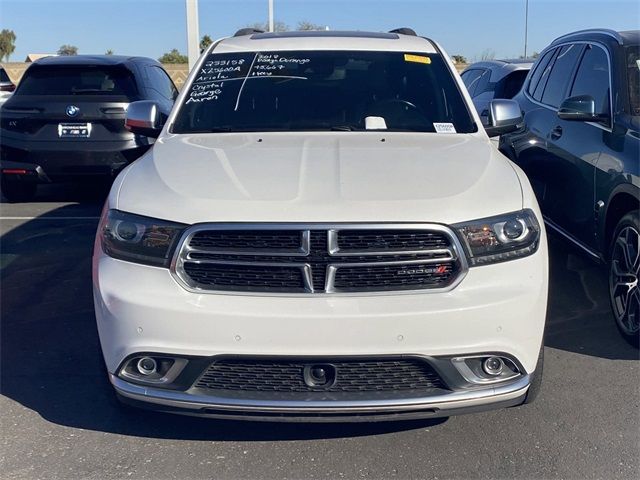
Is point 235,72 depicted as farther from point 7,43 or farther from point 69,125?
point 7,43

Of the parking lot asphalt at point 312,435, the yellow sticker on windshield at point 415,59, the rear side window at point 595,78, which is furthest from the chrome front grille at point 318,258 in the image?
the rear side window at point 595,78

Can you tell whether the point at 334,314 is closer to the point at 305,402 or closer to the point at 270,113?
the point at 305,402

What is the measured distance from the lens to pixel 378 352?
9.87 ft

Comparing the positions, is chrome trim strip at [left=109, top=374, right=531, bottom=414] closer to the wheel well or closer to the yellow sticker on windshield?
the wheel well

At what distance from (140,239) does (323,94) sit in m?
1.95

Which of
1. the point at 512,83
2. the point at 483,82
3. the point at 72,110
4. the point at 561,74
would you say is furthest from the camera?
the point at 483,82

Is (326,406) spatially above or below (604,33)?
below

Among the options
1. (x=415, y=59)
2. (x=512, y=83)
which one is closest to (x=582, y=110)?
(x=415, y=59)

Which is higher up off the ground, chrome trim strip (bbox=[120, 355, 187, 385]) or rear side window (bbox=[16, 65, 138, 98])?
rear side window (bbox=[16, 65, 138, 98])

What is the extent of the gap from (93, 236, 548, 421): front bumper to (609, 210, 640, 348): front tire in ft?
5.30

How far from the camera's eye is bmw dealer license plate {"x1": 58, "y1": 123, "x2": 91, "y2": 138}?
8.11 m

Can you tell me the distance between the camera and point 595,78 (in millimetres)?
5523

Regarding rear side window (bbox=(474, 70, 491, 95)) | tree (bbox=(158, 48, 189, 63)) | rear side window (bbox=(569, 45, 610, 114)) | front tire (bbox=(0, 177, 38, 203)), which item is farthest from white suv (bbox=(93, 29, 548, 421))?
tree (bbox=(158, 48, 189, 63))

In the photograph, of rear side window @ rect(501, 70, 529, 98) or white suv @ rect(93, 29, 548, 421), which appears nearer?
white suv @ rect(93, 29, 548, 421)
